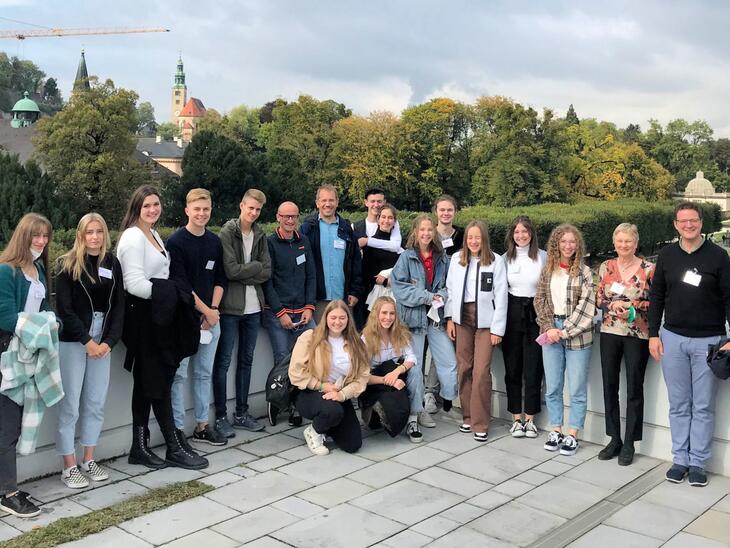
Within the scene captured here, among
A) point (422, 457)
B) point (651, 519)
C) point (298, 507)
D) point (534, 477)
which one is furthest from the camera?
point (422, 457)

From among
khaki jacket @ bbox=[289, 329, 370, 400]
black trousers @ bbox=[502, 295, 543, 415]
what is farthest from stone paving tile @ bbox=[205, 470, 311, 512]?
black trousers @ bbox=[502, 295, 543, 415]

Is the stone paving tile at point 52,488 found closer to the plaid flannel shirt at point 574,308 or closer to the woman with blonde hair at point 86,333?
the woman with blonde hair at point 86,333

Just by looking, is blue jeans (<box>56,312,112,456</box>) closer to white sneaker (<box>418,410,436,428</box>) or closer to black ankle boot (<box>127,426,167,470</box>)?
black ankle boot (<box>127,426,167,470</box>)

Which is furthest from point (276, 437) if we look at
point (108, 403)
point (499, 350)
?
point (499, 350)

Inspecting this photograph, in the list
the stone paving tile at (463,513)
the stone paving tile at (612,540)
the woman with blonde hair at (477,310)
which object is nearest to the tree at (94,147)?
the woman with blonde hair at (477,310)

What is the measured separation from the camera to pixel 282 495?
5.16 m

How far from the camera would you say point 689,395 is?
217 inches

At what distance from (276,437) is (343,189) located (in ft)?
156

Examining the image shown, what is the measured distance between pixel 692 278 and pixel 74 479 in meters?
4.43

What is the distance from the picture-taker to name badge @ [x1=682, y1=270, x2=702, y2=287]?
535cm

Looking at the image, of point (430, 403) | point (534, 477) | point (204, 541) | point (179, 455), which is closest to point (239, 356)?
point (179, 455)

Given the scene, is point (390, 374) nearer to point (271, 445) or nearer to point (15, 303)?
point (271, 445)

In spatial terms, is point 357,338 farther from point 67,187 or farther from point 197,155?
point 197,155

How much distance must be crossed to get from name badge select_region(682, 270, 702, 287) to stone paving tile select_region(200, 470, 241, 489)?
135 inches
